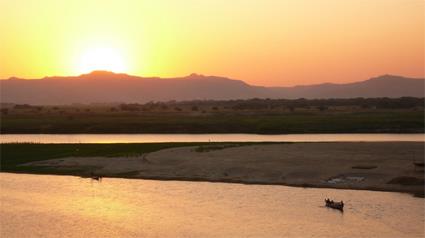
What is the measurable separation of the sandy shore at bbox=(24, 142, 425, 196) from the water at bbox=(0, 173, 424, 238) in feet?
8.07

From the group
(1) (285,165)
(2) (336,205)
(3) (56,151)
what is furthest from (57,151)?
(2) (336,205)

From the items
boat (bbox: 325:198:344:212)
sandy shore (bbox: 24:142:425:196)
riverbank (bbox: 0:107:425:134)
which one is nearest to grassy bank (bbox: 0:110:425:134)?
riverbank (bbox: 0:107:425:134)

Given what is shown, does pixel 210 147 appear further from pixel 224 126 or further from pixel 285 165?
pixel 224 126

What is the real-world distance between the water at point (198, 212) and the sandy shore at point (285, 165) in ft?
8.07

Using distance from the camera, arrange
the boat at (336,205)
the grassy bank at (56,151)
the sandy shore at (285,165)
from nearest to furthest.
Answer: the boat at (336,205), the sandy shore at (285,165), the grassy bank at (56,151)

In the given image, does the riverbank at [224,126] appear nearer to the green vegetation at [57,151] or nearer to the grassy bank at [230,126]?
the grassy bank at [230,126]

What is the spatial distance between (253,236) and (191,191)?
1327 centimetres

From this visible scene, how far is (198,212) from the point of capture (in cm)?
3250

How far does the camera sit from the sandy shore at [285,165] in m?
41.9

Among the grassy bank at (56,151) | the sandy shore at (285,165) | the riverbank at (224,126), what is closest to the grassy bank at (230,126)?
the riverbank at (224,126)

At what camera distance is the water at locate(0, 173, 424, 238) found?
92.8ft

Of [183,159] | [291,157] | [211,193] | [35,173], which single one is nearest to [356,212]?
[211,193]

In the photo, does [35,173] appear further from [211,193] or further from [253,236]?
[253,236]

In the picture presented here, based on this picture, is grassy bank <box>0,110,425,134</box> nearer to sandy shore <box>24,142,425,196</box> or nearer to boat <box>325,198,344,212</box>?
sandy shore <box>24,142,425,196</box>
